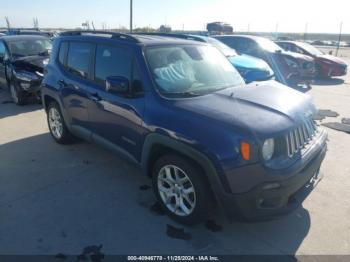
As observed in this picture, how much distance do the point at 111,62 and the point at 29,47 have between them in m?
6.53

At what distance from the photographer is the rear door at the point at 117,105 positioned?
137 inches

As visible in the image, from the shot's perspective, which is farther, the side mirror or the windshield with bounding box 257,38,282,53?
the windshield with bounding box 257,38,282,53

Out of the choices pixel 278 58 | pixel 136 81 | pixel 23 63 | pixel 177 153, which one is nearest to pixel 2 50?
pixel 23 63

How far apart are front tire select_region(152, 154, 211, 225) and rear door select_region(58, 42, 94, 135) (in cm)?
165

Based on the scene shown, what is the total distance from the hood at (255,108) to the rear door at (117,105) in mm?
602

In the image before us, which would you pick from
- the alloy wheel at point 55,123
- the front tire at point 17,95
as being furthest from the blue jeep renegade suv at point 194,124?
the front tire at point 17,95

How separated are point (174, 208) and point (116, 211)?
0.68 meters

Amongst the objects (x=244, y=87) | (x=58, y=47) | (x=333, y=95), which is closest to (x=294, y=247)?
(x=244, y=87)

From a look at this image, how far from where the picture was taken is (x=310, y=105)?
11.9 ft

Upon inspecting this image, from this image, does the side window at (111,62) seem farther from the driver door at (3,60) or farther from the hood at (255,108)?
the driver door at (3,60)

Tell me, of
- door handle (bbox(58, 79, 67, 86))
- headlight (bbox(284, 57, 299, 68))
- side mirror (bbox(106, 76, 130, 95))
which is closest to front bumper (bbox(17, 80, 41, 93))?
door handle (bbox(58, 79, 67, 86))

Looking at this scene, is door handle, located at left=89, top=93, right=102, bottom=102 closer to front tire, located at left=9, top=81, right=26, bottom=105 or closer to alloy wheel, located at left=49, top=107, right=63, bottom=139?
alloy wheel, located at left=49, top=107, right=63, bottom=139

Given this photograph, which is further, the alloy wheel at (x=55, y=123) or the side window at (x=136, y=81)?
the alloy wheel at (x=55, y=123)

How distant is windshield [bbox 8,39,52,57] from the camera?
8.86m
